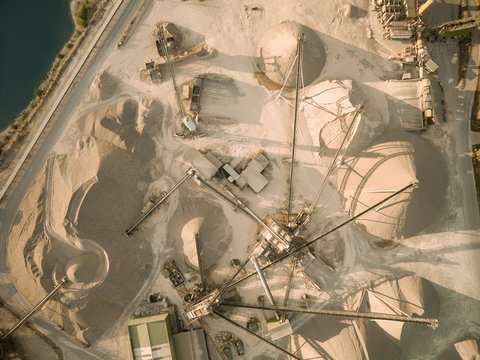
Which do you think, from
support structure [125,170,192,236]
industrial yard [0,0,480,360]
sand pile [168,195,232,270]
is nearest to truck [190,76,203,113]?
industrial yard [0,0,480,360]

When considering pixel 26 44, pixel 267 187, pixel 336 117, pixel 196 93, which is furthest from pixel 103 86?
pixel 336 117

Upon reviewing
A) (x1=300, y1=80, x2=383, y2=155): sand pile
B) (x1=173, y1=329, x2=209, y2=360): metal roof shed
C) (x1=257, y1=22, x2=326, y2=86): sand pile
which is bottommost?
(x1=173, y1=329, x2=209, y2=360): metal roof shed

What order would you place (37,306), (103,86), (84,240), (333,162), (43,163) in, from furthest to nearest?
(43,163) < (103,86) < (333,162) < (37,306) < (84,240)

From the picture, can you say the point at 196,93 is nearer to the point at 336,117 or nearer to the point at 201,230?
the point at 201,230

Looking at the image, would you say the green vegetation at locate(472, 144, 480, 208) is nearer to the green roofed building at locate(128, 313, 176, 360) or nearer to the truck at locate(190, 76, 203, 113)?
the truck at locate(190, 76, 203, 113)

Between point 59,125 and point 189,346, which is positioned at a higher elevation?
point 59,125

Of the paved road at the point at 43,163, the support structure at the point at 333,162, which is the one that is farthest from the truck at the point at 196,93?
the support structure at the point at 333,162
